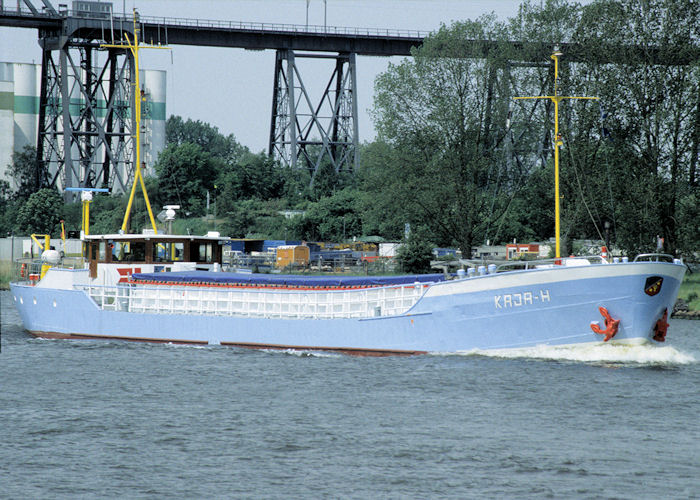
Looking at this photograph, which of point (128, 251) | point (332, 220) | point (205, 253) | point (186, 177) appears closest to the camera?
point (128, 251)

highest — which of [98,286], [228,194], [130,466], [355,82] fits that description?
[355,82]

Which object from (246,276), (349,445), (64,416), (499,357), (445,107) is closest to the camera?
(349,445)

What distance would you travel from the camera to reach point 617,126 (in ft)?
184

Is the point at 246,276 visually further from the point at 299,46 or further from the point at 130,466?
the point at 299,46

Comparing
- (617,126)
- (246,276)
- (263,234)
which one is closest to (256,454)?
(246,276)

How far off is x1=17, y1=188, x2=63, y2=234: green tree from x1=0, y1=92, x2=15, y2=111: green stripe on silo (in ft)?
96.7

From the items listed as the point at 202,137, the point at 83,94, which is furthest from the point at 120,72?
the point at 202,137

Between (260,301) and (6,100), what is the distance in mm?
89322

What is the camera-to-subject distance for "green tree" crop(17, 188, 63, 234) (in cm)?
8881

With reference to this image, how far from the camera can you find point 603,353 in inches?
1180

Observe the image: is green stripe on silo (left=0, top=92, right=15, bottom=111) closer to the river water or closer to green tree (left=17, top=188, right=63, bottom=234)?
green tree (left=17, top=188, right=63, bottom=234)

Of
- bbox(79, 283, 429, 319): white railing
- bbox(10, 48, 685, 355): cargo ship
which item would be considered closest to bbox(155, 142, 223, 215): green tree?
bbox(10, 48, 685, 355): cargo ship

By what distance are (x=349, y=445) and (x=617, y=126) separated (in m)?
39.3

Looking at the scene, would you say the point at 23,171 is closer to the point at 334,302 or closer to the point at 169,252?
the point at 169,252
